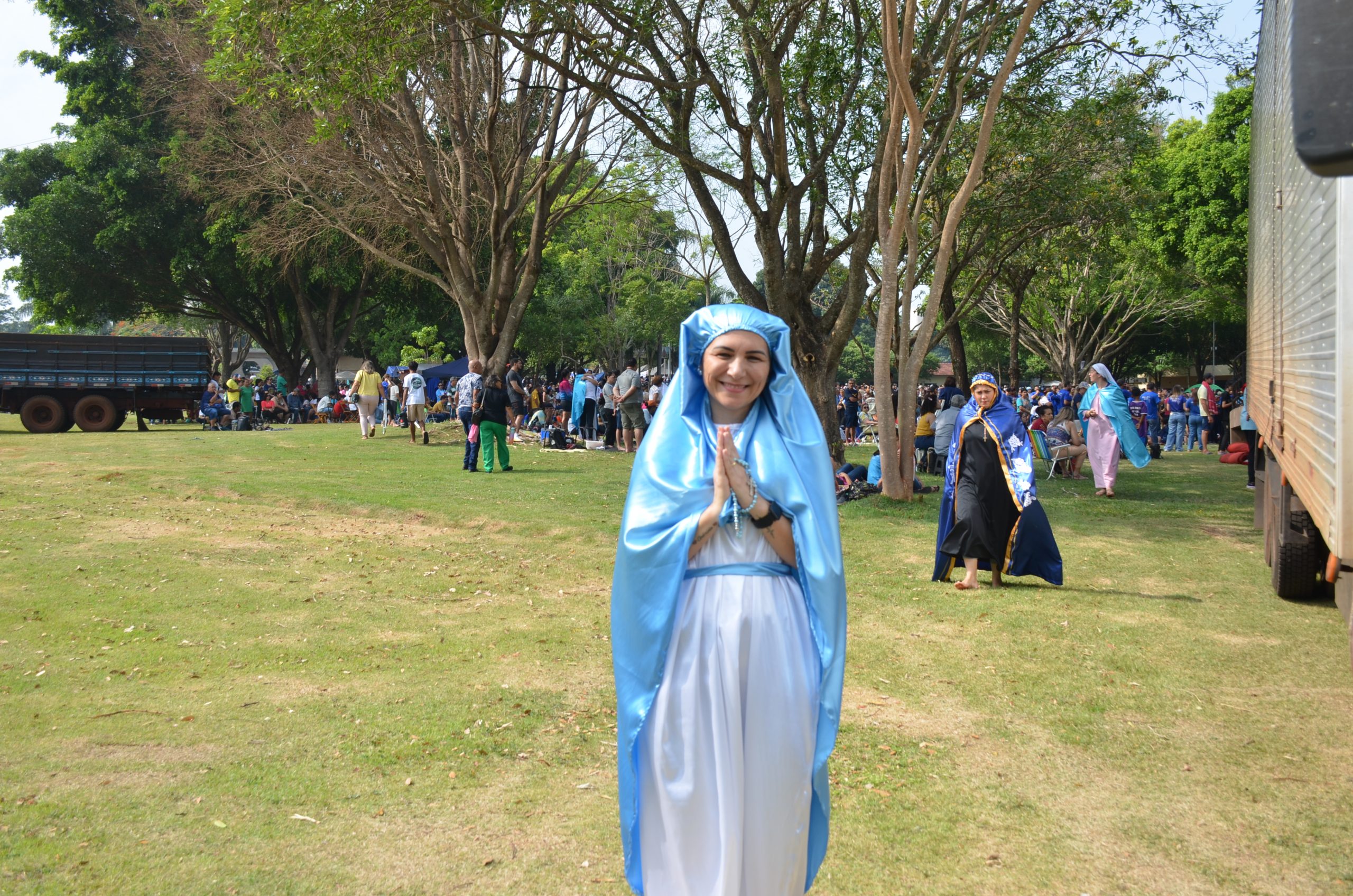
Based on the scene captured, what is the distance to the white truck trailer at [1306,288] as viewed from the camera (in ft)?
4.38

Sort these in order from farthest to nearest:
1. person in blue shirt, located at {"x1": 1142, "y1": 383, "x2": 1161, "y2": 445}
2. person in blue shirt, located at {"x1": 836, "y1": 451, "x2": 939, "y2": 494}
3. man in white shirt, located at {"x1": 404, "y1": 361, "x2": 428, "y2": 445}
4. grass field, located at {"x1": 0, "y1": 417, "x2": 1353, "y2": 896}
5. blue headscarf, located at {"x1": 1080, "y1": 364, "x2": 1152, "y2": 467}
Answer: person in blue shirt, located at {"x1": 1142, "y1": 383, "x2": 1161, "y2": 445} → man in white shirt, located at {"x1": 404, "y1": 361, "x2": 428, "y2": 445} → blue headscarf, located at {"x1": 1080, "y1": 364, "x2": 1152, "y2": 467} → person in blue shirt, located at {"x1": 836, "y1": 451, "x2": 939, "y2": 494} → grass field, located at {"x1": 0, "y1": 417, "x2": 1353, "y2": 896}

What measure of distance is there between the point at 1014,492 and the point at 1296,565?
2.11 m

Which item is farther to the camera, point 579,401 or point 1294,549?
point 579,401

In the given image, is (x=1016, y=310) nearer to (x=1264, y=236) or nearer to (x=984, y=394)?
(x=1264, y=236)

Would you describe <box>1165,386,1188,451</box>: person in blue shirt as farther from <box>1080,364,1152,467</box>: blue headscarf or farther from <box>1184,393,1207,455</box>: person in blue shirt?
<box>1080,364,1152,467</box>: blue headscarf

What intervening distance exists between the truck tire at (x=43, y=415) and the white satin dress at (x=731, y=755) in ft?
84.6

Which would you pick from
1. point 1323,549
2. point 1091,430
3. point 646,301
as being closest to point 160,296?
point 646,301

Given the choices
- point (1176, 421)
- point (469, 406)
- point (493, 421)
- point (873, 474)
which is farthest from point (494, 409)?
point (1176, 421)

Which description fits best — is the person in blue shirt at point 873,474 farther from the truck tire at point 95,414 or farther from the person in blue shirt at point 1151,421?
the truck tire at point 95,414

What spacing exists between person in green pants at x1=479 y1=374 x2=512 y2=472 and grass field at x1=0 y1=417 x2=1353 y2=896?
535 centimetres

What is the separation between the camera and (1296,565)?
8.55 meters

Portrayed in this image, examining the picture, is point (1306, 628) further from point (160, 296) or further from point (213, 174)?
point (160, 296)

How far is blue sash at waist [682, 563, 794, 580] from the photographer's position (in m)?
3.16

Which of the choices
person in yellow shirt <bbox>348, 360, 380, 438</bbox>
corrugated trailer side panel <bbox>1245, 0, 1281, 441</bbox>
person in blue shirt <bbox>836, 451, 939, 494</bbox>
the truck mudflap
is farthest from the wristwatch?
person in yellow shirt <bbox>348, 360, 380, 438</bbox>
